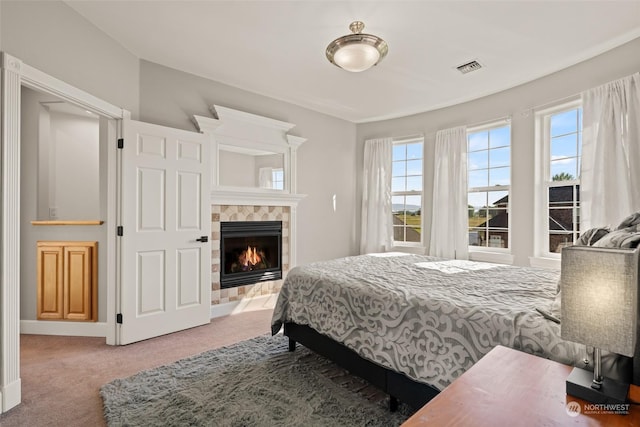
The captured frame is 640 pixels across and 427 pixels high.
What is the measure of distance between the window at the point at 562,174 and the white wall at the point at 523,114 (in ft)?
0.55

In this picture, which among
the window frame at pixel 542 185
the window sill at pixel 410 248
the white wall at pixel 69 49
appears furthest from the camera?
the window sill at pixel 410 248

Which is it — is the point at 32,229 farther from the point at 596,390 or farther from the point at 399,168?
the point at 399,168

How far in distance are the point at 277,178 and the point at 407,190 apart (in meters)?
2.09

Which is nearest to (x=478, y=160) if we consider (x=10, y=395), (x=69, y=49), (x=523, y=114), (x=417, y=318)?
(x=523, y=114)

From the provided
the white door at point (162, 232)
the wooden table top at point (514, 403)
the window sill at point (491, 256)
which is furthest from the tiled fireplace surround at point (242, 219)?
the wooden table top at point (514, 403)

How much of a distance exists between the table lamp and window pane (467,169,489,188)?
3569mm

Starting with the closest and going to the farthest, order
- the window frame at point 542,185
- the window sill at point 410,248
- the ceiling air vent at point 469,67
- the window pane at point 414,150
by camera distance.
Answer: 1. the ceiling air vent at point 469,67
2. the window frame at point 542,185
3. the window sill at point 410,248
4. the window pane at point 414,150

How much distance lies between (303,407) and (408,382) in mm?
656

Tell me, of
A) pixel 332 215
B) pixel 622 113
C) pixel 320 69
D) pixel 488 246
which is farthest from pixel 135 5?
pixel 488 246

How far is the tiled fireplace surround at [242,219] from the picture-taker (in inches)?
144

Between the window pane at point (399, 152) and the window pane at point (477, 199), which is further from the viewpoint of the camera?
the window pane at point (399, 152)

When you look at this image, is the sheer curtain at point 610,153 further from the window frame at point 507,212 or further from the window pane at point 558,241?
the window frame at point 507,212

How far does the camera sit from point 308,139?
183 inches

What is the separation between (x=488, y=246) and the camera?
162 inches
